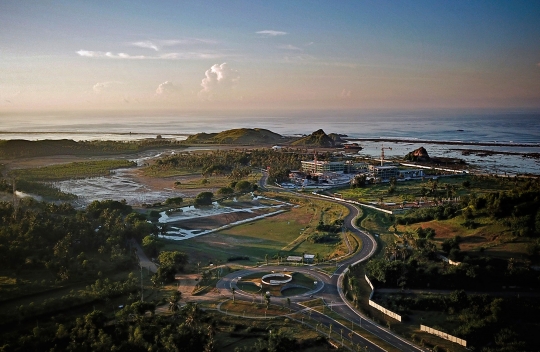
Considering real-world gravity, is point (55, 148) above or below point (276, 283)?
above

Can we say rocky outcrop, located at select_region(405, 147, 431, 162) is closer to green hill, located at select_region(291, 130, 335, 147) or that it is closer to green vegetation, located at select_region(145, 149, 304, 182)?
green vegetation, located at select_region(145, 149, 304, 182)

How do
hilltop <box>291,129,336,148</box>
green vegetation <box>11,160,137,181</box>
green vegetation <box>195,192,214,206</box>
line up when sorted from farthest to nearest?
hilltop <box>291,129,336,148</box> < green vegetation <box>11,160,137,181</box> < green vegetation <box>195,192,214,206</box>

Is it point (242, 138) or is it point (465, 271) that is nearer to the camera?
point (465, 271)

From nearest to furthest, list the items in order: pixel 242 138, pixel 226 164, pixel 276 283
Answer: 1. pixel 276 283
2. pixel 226 164
3. pixel 242 138

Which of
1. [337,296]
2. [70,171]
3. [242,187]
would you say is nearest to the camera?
[337,296]

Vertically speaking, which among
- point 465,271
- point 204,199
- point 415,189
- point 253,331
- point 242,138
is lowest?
point 253,331

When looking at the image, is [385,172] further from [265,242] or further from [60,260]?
[60,260]

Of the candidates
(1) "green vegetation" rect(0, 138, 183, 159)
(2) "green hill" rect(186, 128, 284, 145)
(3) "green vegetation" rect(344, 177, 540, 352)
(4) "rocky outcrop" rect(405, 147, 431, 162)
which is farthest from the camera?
(2) "green hill" rect(186, 128, 284, 145)

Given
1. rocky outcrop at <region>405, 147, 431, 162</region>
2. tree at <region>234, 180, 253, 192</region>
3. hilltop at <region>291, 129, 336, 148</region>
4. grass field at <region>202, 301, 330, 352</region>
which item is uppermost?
hilltop at <region>291, 129, 336, 148</region>

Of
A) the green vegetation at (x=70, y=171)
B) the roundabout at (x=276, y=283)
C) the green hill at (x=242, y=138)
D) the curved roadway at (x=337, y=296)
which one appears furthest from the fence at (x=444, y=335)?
the green hill at (x=242, y=138)

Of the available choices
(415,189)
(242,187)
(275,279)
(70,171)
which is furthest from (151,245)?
(70,171)

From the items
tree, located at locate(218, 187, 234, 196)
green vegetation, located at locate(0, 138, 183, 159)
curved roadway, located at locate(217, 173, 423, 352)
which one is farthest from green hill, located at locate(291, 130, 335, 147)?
curved roadway, located at locate(217, 173, 423, 352)
